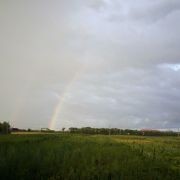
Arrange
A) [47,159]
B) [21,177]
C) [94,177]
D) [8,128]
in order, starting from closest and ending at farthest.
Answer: [21,177] < [94,177] < [47,159] < [8,128]

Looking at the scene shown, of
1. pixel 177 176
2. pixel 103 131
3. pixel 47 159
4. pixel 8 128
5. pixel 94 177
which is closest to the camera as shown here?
pixel 94 177

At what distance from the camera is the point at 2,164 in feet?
53.8

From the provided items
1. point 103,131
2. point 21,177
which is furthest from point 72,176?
point 103,131

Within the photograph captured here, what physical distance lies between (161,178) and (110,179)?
8.68ft

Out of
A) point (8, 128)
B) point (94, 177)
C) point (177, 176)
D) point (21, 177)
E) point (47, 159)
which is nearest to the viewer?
point (21, 177)

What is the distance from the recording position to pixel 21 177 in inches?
560

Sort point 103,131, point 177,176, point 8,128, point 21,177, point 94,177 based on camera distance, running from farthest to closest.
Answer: point 103,131 < point 8,128 < point 177,176 < point 94,177 < point 21,177

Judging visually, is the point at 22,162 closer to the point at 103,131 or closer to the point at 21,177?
the point at 21,177

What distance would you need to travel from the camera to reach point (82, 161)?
2056 cm

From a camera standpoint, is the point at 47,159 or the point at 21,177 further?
the point at 47,159

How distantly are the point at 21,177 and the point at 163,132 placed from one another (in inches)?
7505

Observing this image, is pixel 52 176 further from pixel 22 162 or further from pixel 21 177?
pixel 22 162

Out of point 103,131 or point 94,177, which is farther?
point 103,131

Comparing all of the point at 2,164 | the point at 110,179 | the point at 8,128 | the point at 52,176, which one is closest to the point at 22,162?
the point at 2,164
